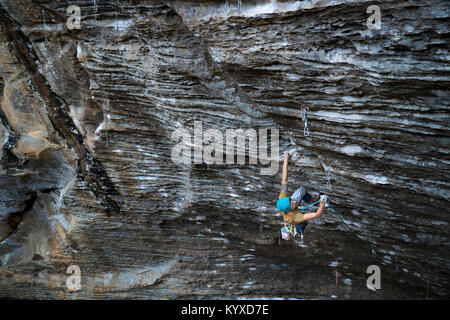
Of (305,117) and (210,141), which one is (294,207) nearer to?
(305,117)

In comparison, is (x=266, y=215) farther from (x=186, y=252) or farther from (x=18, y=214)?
(x=18, y=214)

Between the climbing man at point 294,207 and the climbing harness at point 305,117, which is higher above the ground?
the climbing harness at point 305,117

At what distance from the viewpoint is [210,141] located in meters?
7.18

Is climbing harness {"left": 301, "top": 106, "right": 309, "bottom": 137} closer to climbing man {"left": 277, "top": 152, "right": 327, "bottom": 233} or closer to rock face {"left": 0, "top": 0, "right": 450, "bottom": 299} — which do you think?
rock face {"left": 0, "top": 0, "right": 450, "bottom": 299}

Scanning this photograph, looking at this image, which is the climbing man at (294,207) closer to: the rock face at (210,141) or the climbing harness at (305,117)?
the climbing harness at (305,117)

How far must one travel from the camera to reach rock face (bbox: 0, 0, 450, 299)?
17.6 feet

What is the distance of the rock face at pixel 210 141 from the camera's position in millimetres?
5375

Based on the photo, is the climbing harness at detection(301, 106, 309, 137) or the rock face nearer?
the rock face

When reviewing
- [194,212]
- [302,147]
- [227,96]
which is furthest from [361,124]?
[194,212]

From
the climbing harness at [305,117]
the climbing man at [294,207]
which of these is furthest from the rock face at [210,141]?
the climbing man at [294,207]

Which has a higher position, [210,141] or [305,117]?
[305,117]

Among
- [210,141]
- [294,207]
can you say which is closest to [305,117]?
[294,207]

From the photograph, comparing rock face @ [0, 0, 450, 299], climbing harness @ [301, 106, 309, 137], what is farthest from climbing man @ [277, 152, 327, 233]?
rock face @ [0, 0, 450, 299]

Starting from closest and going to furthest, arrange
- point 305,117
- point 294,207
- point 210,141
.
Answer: point 294,207
point 305,117
point 210,141
